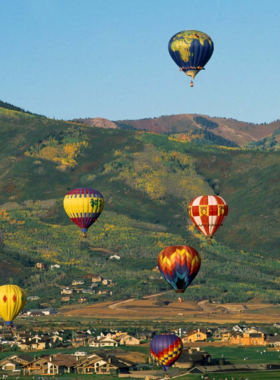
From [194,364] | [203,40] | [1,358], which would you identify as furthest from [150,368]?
[203,40]

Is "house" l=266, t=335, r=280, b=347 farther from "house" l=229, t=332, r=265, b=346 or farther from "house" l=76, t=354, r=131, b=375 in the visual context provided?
"house" l=76, t=354, r=131, b=375

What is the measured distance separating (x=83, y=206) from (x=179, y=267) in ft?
96.8

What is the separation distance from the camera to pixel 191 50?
142625 mm

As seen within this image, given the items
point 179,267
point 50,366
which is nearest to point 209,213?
point 179,267

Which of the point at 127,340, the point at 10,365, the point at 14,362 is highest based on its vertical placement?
the point at 127,340

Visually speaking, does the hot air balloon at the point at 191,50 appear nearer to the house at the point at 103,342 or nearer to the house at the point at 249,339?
the house at the point at 103,342

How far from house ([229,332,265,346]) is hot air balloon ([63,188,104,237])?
2947 cm

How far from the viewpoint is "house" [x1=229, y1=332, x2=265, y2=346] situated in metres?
162

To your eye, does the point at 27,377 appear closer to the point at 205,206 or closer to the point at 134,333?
the point at 205,206

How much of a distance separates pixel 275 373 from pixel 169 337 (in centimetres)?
1207

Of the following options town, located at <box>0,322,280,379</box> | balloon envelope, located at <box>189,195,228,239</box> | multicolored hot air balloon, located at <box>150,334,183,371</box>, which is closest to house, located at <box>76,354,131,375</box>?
town, located at <box>0,322,280,379</box>

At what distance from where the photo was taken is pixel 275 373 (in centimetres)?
12062

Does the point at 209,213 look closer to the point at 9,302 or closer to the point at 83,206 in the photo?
the point at 83,206

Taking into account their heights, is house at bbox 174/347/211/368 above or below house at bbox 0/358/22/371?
above
